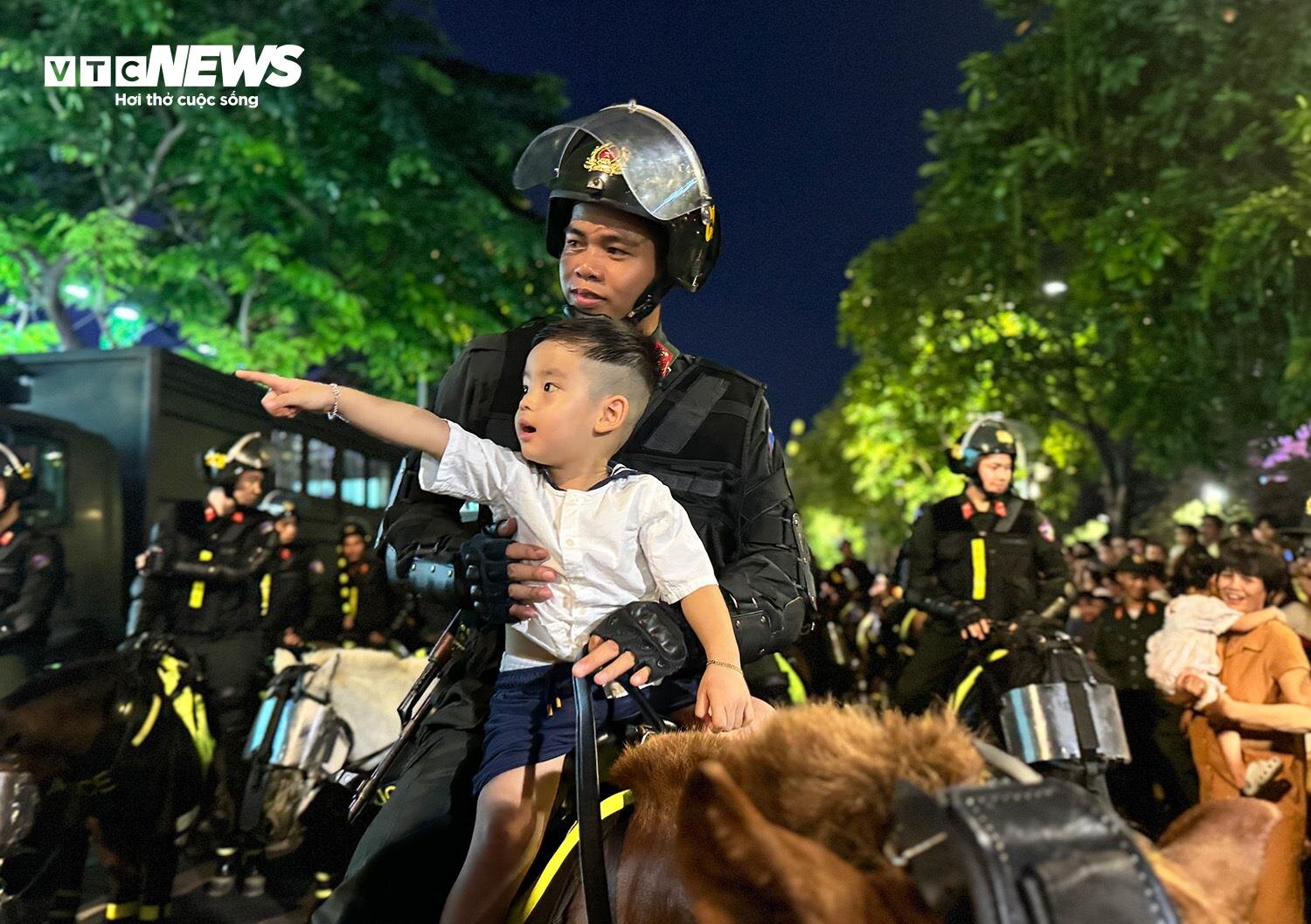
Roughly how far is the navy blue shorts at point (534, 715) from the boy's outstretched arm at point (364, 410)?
52cm

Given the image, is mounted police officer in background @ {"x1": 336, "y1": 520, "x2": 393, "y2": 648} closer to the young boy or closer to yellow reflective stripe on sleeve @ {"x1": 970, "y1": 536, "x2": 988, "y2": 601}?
yellow reflective stripe on sleeve @ {"x1": 970, "y1": 536, "x2": 988, "y2": 601}

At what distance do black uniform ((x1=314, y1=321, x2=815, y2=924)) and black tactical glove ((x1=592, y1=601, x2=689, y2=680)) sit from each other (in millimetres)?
283

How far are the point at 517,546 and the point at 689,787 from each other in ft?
3.43

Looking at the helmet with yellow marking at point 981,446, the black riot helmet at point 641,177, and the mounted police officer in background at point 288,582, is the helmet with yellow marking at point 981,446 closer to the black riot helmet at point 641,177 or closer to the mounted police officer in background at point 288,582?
the mounted police officer in background at point 288,582

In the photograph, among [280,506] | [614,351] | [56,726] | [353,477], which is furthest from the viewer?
[353,477]

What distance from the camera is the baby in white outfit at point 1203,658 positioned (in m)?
6.05

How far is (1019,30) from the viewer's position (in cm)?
1491

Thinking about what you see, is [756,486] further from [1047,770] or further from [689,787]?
[1047,770]

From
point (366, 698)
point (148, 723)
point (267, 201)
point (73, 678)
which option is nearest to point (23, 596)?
point (148, 723)

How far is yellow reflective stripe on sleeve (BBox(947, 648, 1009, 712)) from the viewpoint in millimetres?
6660

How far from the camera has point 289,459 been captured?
52.5ft

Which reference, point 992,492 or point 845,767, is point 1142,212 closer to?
point 992,492

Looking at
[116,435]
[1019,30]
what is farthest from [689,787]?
[1019,30]

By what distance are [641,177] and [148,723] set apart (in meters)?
5.12
